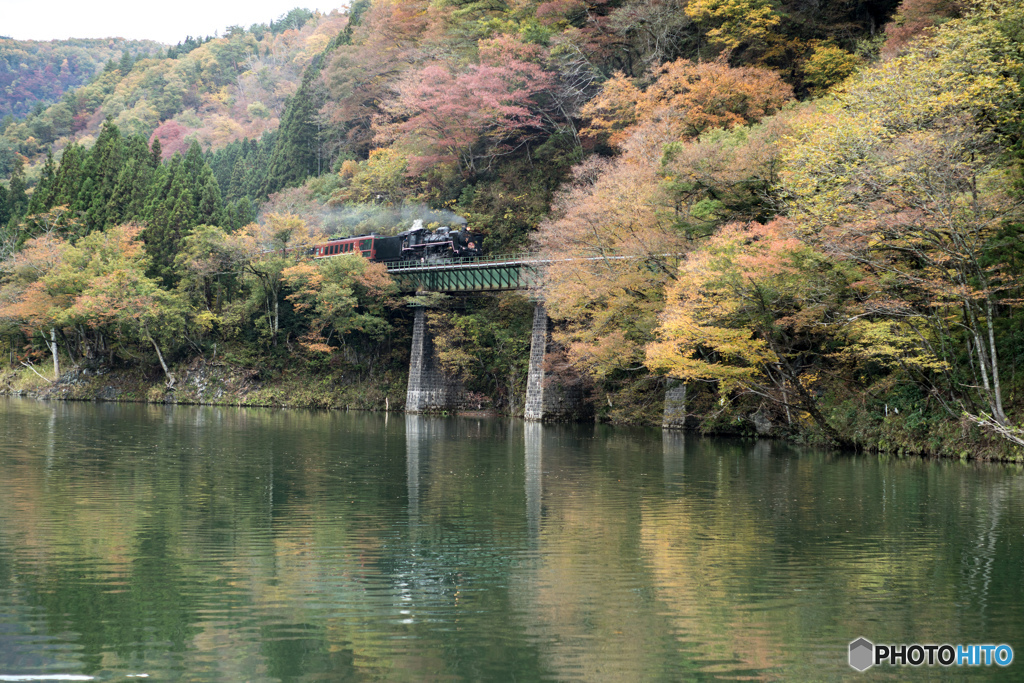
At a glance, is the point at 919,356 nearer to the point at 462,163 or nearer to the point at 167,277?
the point at 462,163

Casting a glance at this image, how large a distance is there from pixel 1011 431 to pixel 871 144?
298 inches

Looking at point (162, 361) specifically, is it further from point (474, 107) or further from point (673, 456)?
point (673, 456)

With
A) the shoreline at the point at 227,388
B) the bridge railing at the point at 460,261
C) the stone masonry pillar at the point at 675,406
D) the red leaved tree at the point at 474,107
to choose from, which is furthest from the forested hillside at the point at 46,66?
the stone masonry pillar at the point at 675,406

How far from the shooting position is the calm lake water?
25.3 feet

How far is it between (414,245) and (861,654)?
43520 mm

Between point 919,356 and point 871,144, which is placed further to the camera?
point 919,356

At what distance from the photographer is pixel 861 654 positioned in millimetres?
7953

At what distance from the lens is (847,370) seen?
2961 cm

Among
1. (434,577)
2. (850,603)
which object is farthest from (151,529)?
(850,603)

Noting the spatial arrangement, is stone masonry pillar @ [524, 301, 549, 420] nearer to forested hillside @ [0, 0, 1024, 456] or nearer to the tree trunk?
forested hillside @ [0, 0, 1024, 456]

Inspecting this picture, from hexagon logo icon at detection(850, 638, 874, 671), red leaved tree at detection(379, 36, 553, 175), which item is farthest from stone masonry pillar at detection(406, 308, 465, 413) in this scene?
hexagon logo icon at detection(850, 638, 874, 671)
